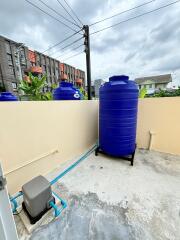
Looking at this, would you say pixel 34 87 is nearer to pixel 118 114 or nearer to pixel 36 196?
pixel 118 114

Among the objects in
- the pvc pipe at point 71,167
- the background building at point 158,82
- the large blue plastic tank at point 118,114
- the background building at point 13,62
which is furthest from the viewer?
the background building at point 158,82

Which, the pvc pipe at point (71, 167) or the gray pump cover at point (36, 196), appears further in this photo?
the pvc pipe at point (71, 167)

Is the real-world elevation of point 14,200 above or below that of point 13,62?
below

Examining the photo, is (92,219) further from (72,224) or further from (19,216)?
(19,216)

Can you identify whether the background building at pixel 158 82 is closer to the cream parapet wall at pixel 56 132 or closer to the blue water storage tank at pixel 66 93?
the cream parapet wall at pixel 56 132

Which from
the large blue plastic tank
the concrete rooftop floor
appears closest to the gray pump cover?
the concrete rooftop floor

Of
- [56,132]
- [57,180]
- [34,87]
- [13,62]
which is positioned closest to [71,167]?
[57,180]

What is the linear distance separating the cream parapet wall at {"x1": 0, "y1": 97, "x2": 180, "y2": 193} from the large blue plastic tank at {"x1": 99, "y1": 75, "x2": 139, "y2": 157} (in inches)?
22.1

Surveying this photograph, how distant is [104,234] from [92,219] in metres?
0.17

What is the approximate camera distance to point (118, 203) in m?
1.28

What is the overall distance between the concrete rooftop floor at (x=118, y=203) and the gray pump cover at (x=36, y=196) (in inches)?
6.2

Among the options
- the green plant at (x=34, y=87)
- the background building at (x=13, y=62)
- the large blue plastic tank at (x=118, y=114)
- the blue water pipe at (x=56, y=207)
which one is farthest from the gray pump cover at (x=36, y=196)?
the background building at (x=13, y=62)

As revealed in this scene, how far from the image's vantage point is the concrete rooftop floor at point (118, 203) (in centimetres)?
99

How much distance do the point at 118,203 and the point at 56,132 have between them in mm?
1338
